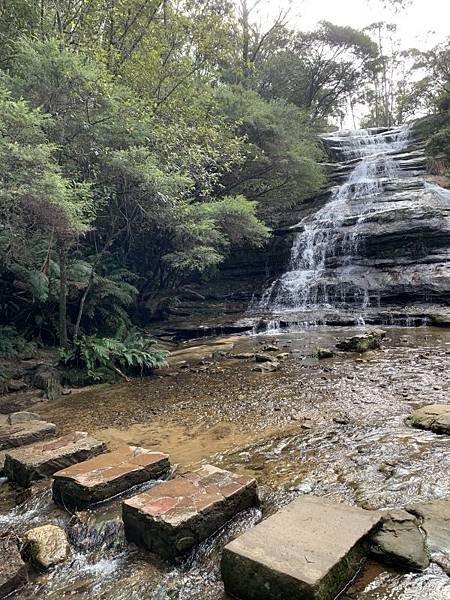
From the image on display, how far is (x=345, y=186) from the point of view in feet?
68.5

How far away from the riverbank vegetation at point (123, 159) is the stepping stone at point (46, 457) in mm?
3978

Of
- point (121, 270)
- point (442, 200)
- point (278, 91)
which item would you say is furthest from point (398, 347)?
point (278, 91)

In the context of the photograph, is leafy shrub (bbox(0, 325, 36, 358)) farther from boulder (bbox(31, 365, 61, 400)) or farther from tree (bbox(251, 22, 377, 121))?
tree (bbox(251, 22, 377, 121))

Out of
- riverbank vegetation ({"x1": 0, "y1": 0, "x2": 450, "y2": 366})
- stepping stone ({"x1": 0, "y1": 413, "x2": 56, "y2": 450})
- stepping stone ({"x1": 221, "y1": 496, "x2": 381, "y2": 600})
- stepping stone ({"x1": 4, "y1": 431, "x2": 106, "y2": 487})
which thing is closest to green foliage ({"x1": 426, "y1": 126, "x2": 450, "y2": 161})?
riverbank vegetation ({"x1": 0, "y1": 0, "x2": 450, "y2": 366})

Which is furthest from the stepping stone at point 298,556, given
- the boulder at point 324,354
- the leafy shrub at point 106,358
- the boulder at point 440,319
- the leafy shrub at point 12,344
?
the boulder at point 440,319

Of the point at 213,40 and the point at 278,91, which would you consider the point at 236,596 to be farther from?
the point at 278,91

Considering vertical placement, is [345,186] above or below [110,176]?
above

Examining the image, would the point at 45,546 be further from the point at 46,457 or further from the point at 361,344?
the point at 361,344

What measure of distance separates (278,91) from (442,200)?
1523 cm

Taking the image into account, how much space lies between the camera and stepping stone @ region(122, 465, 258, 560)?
2453mm

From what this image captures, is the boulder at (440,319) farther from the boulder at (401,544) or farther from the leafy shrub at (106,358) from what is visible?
the boulder at (401,544)

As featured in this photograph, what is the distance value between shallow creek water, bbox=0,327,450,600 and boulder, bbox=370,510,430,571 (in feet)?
0.23

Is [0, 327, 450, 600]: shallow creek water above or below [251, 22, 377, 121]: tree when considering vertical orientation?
below

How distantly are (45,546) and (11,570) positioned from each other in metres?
0.30
